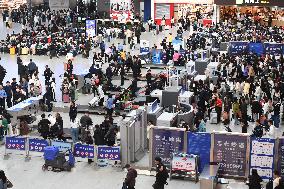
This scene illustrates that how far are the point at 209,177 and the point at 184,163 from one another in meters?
1.24

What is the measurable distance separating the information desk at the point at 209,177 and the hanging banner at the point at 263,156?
3.82ft

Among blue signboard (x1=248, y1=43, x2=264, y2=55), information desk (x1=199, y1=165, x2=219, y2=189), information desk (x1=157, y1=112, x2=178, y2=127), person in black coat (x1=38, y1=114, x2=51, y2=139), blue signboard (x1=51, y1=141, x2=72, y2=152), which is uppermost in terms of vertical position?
blue signboard (x1=248, y1=43, x2=264, y2=55)

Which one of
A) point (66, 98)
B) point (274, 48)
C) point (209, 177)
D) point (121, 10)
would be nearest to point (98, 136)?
point (209, 177)

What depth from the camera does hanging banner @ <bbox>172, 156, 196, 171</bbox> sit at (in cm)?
1755

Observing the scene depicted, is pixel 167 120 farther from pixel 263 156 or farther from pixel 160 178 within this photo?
pixel 160 178

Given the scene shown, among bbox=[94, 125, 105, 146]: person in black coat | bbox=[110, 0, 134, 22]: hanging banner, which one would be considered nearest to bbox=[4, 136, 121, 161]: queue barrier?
bbox=[94, 125, 105, 146]: person in black coat

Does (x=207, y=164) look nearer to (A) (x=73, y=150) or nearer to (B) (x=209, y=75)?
(A) (x=73, y=150)

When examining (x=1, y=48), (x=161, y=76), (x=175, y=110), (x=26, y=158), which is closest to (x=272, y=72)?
(x=161, y=76)

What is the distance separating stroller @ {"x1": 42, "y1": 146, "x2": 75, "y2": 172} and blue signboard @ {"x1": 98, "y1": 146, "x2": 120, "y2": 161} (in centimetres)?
95

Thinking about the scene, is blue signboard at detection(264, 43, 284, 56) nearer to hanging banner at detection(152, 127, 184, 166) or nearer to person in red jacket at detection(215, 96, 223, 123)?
person in red jacket at detection(215, 96, 223, 123)

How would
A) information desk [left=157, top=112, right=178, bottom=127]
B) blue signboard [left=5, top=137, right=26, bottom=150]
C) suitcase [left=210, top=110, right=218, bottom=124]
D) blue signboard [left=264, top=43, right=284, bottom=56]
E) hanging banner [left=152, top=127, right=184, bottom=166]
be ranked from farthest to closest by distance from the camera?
blue signboard [left=264, top=43, right=284, bottom=56], suitcase [left=210, top=110, right=218, bottom=124], information desk [left=157, top=112, right=178, bottom=127], blue signboard [left=5, top=137, right=26, bottom=150], hanging banner [left=152, top=127, right=184, bottom=166]

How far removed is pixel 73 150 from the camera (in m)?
18.7

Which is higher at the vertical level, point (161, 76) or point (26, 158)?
point (161, 76)

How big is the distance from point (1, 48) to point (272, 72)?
1944cm
